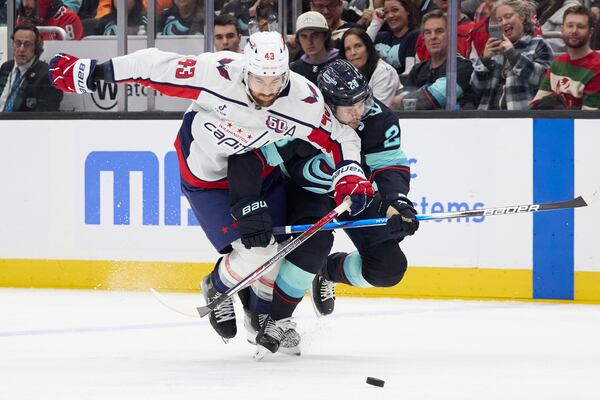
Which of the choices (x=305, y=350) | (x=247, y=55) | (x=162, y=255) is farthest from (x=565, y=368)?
(x=162, y=255)

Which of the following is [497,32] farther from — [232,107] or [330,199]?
[232,107]

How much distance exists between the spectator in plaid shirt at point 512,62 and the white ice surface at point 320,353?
1.03m

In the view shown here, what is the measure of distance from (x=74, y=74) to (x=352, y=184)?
1.02 m

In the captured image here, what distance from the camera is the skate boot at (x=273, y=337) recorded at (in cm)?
420

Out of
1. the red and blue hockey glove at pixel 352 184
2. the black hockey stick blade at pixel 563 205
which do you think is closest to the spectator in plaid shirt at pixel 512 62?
the black hockey stick blade at pixel 563 205

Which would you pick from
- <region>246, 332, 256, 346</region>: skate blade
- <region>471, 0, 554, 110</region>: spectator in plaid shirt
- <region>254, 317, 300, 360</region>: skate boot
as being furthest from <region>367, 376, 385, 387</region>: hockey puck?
<region>471, 0, 554, 110</region>: spectator in plaid shirt

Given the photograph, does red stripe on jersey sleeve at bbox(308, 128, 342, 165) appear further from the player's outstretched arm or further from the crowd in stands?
the crowd in stands

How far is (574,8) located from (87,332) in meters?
2.79

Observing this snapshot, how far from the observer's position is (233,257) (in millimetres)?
4281

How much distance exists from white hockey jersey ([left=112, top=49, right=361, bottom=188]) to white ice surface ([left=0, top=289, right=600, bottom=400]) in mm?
745

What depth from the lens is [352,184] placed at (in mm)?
4066

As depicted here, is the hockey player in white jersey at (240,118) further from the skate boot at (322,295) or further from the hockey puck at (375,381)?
the hockey puck at (375,381)

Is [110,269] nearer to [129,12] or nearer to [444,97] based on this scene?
[129,12]

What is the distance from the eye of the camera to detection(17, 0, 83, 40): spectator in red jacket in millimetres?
6602
